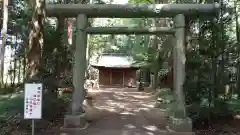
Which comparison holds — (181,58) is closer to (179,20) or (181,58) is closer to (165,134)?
(179,20)

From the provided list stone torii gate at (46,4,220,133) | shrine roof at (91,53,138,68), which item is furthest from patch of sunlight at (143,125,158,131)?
shrine roof at (91,53,138,68)

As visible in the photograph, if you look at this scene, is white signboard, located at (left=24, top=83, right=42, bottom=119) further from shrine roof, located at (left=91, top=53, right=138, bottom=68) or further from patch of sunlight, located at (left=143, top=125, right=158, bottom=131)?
shrine roof, located at (left=91, top=53, right=138, bottom=68)

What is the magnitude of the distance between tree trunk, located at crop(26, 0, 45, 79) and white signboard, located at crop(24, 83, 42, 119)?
5.57 feet

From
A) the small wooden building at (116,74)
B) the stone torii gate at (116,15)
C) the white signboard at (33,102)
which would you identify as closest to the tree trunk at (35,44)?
the stone torii gate at (116,15)

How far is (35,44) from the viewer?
29.4 feet

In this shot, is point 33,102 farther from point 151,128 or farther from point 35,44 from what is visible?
point 151,128

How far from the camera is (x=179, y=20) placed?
32.6 feet

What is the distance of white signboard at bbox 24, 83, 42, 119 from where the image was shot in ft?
23.0

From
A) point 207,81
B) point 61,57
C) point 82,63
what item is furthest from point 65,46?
point 207,81

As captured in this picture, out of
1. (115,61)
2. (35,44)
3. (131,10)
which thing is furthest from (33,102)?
(115,61)

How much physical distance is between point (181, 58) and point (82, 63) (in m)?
3.35

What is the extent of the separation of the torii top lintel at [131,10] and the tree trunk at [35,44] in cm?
97

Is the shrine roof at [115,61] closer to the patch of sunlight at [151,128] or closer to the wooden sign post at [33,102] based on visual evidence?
the patch of sunlight at [151,128]

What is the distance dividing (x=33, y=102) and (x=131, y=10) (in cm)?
472
